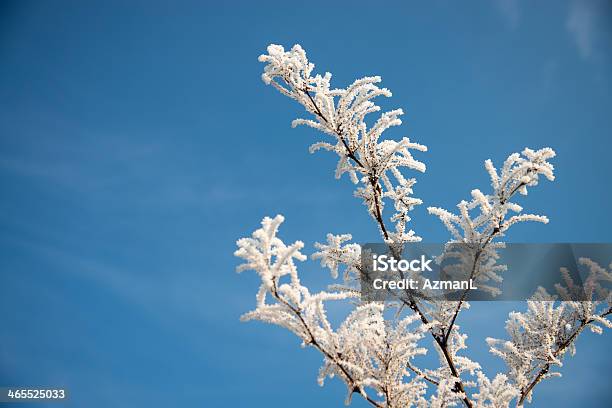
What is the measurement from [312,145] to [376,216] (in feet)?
3.80

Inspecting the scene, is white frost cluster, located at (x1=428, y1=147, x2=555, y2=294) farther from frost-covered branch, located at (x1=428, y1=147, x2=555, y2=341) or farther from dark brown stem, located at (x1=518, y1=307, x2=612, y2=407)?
dark brown stem, located at (x1=518, y1=307, x2=612, y2=407)

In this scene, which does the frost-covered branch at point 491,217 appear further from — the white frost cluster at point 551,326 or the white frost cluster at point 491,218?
the white frost cluster at point 551,326

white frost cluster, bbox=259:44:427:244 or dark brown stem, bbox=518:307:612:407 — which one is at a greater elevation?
white frost cluster, bbox=259:44:427:244

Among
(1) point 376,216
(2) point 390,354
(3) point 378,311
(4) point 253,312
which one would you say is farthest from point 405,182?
(4) point 253,312

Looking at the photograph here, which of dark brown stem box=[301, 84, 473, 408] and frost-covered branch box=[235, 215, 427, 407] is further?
dark brown stem box=[301, 84, 473, 408]

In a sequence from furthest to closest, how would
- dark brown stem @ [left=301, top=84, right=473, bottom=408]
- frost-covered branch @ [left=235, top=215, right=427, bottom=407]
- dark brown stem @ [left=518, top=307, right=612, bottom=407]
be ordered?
dark brown stem @ [left=518, top=307, right=612, bottom=407], dark brown stem @ [left=301, top=84, right=473, bottom=408], frost-covered branch @ [left=235, top=215, right=427, bottom=407]

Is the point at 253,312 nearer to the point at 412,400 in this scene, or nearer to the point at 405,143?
the point at 412,400

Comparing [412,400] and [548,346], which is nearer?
[412,400]

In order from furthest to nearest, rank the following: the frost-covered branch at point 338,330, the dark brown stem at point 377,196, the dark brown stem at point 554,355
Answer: the dark brown stem at point 554,355 → the dark brown stem at point 377,196 → the frost-covered branch at point 338,330

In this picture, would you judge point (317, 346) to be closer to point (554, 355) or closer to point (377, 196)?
point (377, 196)

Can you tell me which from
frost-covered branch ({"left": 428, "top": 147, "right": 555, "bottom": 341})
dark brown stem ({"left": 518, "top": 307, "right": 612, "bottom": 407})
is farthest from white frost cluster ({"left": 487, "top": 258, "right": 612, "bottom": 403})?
frost-covered branch ({"left": 428, "top": 147, "right": 555, "bottom": 341})

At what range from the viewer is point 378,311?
457 centimetres

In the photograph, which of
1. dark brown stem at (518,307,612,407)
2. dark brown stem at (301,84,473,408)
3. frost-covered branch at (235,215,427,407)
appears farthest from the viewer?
dark brown stem at (518,307,612,407)

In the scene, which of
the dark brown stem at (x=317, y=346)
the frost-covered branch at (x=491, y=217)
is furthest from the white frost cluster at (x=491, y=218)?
the dark brown stem at (x=317, y=346)
